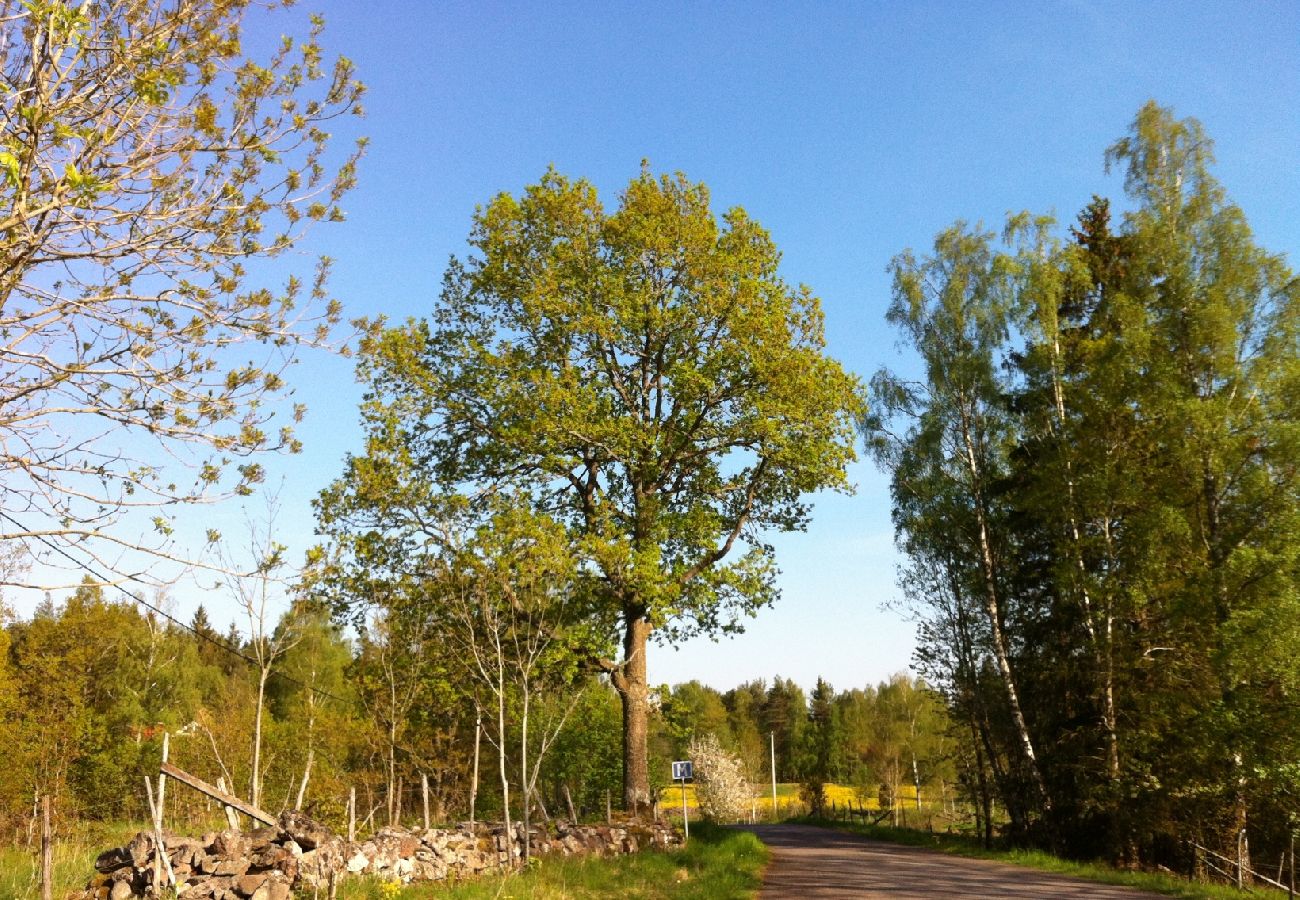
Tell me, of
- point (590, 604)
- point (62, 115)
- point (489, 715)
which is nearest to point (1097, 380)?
point (590, 604)

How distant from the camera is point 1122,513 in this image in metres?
22.5

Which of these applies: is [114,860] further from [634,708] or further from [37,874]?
[634,708]

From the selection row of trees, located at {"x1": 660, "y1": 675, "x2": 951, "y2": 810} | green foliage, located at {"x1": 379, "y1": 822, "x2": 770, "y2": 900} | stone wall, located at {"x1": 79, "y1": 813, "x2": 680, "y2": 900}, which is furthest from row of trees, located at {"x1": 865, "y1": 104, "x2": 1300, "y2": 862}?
stone wall, located at {"x1": 79, "y1": 813, "x2": 680, "y2": 900}

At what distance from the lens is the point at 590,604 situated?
2000 cm

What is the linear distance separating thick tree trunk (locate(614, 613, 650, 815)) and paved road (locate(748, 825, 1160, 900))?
3507 mm

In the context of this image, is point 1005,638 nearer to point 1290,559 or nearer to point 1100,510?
point 1100,510

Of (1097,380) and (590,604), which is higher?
(1097,380)

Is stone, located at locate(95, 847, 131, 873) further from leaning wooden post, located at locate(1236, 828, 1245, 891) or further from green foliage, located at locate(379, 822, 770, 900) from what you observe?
leaning wooden post, located at locate(1236, 828, 1245, 891)

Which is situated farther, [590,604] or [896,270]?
[896,270]

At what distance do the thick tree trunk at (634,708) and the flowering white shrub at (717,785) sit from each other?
2781cm

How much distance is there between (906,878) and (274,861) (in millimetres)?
11115

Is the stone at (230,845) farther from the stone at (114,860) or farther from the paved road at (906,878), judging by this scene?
the paved road at (906,878)

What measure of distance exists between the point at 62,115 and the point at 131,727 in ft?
133

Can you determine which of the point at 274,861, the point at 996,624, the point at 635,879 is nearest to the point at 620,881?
the point at 635,879
